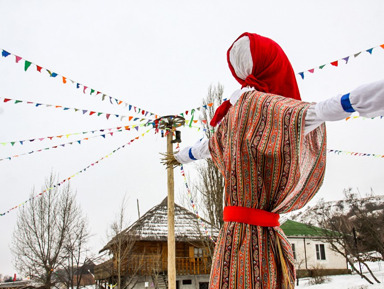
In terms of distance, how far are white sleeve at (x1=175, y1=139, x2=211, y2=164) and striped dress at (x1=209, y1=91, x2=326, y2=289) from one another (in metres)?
0.64

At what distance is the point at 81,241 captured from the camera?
15.6m

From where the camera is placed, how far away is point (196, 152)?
291 centimetres

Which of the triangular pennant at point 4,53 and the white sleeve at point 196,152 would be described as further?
the triangular pennant at point 4,53

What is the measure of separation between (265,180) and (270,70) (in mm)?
831

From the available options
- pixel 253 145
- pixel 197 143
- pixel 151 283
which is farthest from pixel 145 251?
pixel 253 145

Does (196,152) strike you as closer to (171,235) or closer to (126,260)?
(171,235)

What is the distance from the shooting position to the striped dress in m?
1.88

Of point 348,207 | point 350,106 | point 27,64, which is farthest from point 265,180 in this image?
point 348,207

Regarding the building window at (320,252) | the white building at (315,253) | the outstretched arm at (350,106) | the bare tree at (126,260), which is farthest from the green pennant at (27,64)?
the building window at (320,252)

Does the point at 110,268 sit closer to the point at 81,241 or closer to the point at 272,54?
the point at 81,241

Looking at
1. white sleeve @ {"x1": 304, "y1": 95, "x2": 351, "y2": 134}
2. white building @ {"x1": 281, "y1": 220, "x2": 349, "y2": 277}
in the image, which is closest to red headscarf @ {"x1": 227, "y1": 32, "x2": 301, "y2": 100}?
white sleeve @ {"x1": 304, "y1": 95, "x2": 351, "y2": 134}

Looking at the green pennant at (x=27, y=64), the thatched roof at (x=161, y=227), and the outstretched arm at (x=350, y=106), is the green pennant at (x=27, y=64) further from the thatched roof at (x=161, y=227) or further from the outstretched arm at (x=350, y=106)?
the thatched roof at (x=161, y=227)

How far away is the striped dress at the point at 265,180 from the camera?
1.88 meters

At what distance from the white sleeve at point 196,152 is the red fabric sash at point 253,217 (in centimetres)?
83
